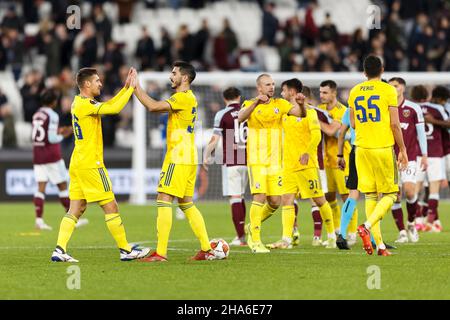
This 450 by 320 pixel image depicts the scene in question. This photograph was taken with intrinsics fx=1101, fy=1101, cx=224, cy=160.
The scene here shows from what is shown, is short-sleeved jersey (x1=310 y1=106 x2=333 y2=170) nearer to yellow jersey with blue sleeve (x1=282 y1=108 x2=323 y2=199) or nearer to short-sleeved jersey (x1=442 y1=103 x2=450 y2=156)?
yellow jersey with blue sleeve (x1=282 y1=108 x2=323 y2=199)

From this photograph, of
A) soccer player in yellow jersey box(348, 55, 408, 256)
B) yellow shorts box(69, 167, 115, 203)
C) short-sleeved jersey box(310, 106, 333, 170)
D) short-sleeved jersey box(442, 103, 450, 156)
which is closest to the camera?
yellow shorts box(69, 167, 115, 203)

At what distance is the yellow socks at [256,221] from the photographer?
13742 millimetres

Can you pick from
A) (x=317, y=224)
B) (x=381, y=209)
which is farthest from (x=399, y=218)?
(x=381, y=209)

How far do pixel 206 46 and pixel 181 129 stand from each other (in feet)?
60.6

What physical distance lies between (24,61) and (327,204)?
1824 cm

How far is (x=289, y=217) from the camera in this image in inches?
558

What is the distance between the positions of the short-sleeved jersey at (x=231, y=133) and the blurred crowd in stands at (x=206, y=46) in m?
12.3

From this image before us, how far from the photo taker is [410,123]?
1530cm

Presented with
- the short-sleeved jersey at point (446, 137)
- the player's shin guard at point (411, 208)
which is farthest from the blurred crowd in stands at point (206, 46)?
the player's shin guard at point (411, 208)

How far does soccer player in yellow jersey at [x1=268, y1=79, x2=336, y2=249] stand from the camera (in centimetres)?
1409

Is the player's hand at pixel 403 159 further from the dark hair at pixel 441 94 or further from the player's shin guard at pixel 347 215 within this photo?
the dark hair at pixel 441 94
